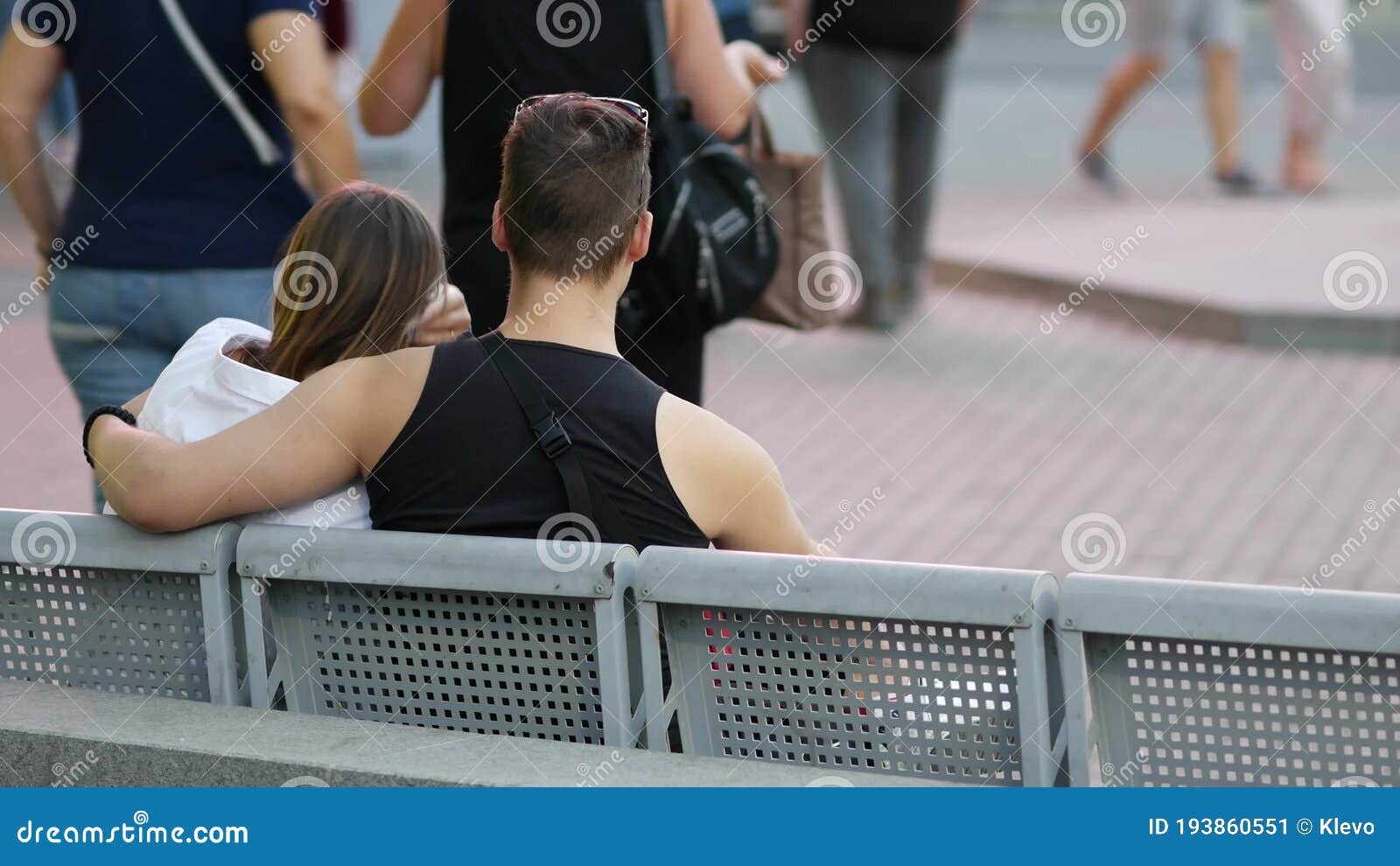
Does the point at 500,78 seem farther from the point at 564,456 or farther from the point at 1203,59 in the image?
the point at 1203,59

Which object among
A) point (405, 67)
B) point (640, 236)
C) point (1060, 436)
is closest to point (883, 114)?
point (1060, 436)

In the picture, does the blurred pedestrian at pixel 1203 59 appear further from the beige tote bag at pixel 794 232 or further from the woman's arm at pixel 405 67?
the woman's arm at pixel 405 67

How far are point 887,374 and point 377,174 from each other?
5.93m

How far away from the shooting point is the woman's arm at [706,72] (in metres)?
3.68

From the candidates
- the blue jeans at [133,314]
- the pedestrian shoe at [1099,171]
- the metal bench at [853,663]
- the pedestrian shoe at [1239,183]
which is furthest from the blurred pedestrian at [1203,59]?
the metal bench at [853,663]

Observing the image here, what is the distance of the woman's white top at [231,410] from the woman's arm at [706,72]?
1.25 m

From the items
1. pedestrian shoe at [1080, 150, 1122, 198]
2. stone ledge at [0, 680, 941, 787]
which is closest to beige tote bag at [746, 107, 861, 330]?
stone ledge at [0, 680, 941, 787]

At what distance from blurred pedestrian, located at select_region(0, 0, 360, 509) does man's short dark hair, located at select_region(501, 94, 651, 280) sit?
108 cm

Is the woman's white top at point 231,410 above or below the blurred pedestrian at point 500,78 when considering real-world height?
below

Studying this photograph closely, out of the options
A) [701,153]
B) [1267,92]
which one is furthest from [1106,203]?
[701,153]

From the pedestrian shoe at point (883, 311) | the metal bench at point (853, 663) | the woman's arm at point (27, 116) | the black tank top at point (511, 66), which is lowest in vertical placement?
the metal bench at point (853, 663)

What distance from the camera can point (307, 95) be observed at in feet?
12.1

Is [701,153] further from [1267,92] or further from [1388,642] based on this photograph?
[1267,92]

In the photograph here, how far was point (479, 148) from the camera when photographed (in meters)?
3.67
